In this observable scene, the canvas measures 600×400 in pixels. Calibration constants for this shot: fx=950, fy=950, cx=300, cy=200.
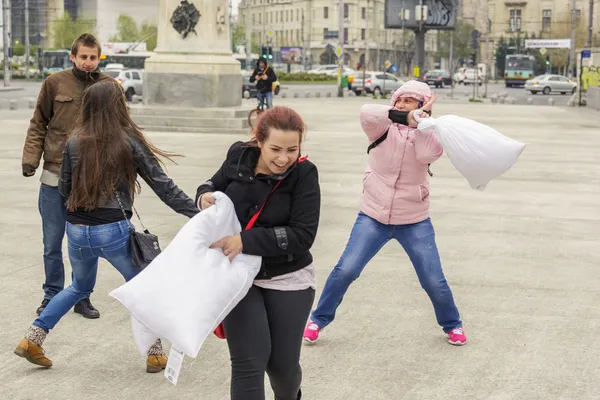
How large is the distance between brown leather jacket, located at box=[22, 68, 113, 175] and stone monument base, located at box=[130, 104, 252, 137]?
1547 cm

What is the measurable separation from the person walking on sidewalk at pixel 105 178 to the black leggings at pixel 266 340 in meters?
1.07

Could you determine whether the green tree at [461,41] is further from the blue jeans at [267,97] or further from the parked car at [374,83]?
the blue jeans at [267,97]

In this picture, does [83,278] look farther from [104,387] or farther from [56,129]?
[56,129]

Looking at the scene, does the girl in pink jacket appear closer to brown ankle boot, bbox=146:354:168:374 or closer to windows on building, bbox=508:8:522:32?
brown ankle boot, bbox=146:354:168:374

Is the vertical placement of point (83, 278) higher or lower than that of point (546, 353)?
higher

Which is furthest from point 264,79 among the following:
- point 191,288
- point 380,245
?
point 191,288

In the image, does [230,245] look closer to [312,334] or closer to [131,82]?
[312,334]

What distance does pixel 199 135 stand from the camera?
2067cm

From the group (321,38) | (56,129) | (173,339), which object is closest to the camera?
(173,339)

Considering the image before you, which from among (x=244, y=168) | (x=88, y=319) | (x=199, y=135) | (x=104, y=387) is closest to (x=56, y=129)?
(x=88, y=319)

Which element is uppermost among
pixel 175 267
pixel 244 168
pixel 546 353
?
pixel 244 168

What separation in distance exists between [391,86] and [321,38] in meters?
86.9

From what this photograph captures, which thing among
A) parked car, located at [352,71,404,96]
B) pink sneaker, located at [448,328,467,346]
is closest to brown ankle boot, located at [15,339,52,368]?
pink sneaker, located at [448,328,467,346]

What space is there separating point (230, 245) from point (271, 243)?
16 cm
